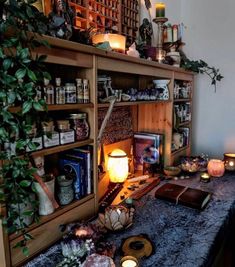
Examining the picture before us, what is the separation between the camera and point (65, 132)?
3.31 feet

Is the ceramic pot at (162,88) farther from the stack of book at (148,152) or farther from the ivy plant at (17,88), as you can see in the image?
the ivy plant at (17,88)

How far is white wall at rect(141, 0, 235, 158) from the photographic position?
224 centimetres

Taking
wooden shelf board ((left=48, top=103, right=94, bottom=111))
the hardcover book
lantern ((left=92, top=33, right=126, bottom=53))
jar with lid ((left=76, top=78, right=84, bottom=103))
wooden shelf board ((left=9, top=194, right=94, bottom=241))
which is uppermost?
lantern ((left=92, top=33, right=126, bottom=53))

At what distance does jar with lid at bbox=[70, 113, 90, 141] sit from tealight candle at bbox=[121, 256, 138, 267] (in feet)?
1.65

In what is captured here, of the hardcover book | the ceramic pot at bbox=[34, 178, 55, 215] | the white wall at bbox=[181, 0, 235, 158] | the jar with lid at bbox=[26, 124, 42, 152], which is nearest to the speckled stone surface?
the hardcover book

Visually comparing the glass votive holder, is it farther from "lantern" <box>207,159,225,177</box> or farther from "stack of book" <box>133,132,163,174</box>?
"lantern" <box>207,159,225,177</box>

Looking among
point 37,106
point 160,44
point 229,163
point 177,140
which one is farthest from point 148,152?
point 37,106

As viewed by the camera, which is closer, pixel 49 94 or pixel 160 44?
pixel 49 94

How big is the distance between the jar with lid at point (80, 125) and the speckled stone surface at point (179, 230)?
45 cm

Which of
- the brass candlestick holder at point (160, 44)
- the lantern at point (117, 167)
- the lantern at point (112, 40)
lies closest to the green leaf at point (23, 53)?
the lantern at point (112, 40)

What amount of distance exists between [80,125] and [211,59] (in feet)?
5.73

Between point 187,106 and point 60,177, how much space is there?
4.70ft

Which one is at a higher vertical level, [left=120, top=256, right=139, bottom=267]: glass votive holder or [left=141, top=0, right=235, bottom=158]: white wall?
[left=141, top=0, right=235, bottom=158]: white wall

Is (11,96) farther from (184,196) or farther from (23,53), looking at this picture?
(184,196)
